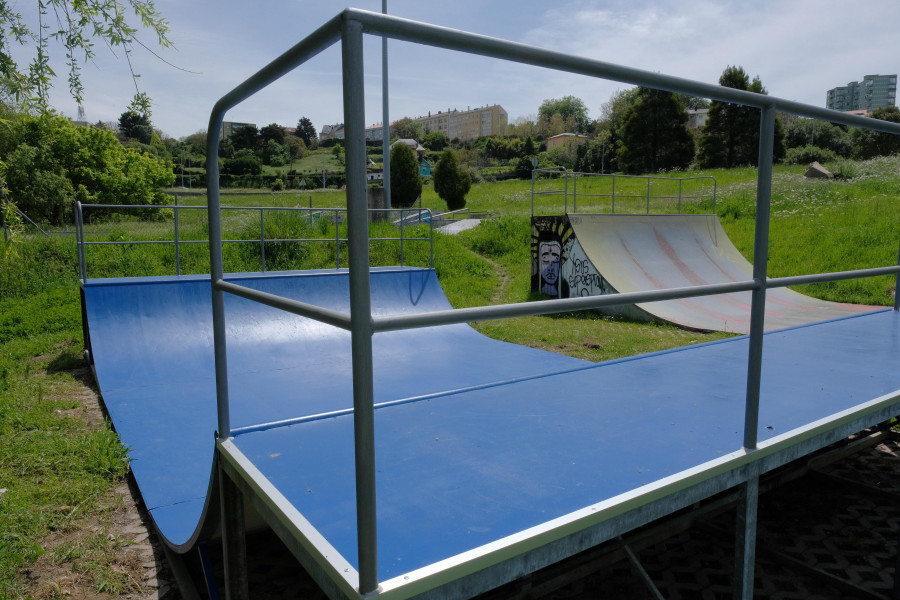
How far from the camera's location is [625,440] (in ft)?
5.76

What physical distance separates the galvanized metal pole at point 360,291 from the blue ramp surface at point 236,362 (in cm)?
182

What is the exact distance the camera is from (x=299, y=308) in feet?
3.79

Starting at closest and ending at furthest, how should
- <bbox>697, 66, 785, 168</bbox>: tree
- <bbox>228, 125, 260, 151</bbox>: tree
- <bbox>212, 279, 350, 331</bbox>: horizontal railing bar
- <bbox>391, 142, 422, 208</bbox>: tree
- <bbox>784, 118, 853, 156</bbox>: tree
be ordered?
<bbox>212, 279, 350, 331</bbox>: horizontal railing bar → <bbox>391, 142, 422, 208</bbox>: tree → <bbox>697, 66, 785, 168</bbox>: tree → <bbox>784, 118, 853, 156</bbox>: tree → <bbox>228, 125, 260, 151</bbox>: tree

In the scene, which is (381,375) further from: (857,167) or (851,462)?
(857,167)

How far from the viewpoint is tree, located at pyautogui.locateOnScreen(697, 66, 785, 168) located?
97.0 feet

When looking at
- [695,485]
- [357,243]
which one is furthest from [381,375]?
[357,243]

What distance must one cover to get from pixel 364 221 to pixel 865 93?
148222mm

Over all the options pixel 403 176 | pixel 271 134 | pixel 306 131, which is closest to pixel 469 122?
pixel 306 131

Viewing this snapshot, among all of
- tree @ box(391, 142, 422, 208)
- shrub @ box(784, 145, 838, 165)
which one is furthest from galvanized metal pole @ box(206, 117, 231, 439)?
shrub @ box(784, 145, 838, 165)

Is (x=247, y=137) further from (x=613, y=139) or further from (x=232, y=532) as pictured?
(x=232, y=532)

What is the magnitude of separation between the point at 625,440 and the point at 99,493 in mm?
2896

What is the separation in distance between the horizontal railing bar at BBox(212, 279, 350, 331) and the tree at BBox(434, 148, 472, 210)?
24397mm

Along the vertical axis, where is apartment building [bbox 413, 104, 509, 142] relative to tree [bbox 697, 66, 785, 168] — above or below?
above

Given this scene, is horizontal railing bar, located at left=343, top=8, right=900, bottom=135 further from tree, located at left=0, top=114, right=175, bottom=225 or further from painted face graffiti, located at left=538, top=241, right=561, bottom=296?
tree, located at left=0, top=114, right=175, bottom=225
